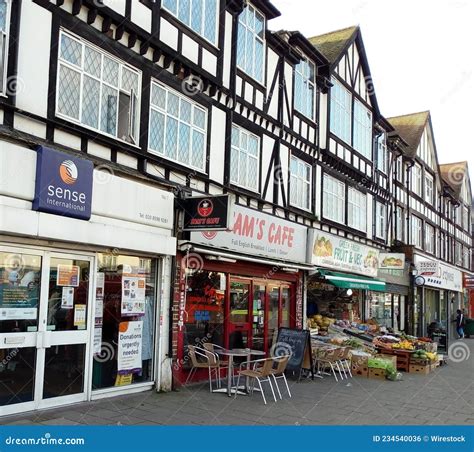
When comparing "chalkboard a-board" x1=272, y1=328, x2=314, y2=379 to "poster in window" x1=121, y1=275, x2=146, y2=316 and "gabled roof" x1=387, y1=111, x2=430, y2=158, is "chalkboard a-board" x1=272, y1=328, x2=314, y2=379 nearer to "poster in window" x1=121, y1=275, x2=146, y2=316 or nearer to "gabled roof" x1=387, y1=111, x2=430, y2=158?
"poster in window" x1=121, y1=275, x2=146, y2=316

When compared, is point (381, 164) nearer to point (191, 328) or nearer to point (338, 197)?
point (338, 197)

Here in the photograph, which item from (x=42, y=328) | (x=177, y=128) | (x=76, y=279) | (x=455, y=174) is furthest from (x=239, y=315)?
(x=455, y=174)

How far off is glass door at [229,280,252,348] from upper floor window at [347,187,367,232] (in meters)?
7.31

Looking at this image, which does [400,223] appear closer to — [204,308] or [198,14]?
[204,308]

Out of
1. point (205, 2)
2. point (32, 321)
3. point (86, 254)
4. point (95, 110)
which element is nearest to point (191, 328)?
point (86, 254)

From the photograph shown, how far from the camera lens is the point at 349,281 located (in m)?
16.8

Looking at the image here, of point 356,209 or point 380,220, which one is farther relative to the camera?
point 380,220

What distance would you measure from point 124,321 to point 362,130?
45.5ft

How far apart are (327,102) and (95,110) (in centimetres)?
993

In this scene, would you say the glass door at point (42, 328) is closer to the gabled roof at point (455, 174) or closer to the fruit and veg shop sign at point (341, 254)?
the fruit and veg shop sign at point (341, 254)

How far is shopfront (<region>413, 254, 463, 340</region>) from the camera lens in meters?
23.4

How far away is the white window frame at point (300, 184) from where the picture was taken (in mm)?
15047

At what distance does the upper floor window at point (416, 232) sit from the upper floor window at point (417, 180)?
144 centimetres

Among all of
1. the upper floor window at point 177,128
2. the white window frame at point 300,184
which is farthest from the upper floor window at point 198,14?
the white window frame at point 300,184
